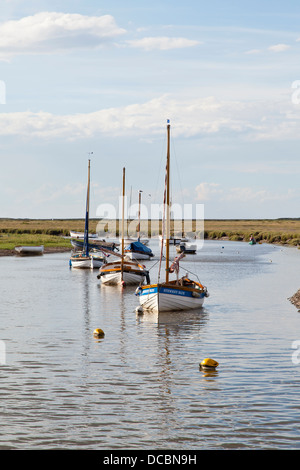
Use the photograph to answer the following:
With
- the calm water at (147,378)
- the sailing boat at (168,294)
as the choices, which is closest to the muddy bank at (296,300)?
the calm water at (147,378)

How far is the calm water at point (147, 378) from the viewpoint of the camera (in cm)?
1590

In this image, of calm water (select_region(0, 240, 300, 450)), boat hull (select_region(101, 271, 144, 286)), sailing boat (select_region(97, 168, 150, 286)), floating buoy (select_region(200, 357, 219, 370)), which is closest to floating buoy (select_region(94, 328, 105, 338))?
calm water (select_region(0, 240, 300, 450))

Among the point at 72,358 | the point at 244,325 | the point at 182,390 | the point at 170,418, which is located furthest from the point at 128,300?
the point at 170,418

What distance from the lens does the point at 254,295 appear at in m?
48.0

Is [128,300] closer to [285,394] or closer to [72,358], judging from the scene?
[72,358]

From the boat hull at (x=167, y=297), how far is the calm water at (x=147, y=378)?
671 mm

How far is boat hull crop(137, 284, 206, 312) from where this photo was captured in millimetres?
35406

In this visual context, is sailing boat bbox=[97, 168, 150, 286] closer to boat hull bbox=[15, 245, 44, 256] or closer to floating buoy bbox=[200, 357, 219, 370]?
floating buoy bbox=[200, 357, 219, 370]

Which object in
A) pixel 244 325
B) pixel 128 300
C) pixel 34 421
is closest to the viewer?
pixel 34 421

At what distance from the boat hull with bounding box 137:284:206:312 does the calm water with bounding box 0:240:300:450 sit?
67 centimetres

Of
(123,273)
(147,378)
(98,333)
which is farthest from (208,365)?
(123,273)

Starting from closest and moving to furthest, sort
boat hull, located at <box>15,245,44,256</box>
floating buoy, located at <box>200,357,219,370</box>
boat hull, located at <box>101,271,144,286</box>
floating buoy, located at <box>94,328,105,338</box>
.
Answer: floating buoy, located at <box>200,357,219,370</box> < floating buoy, located at <box>94,328,105,338</box> < boat hull, located at <box>101,271,144,286</box> < boat hull, located at <box>15,245,44,256</box>
